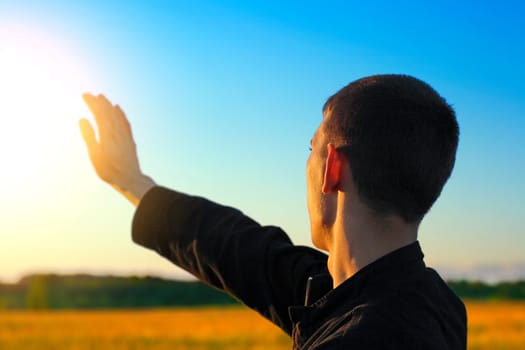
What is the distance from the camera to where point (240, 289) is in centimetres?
255

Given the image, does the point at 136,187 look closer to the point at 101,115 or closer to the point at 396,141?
the point at 101,115

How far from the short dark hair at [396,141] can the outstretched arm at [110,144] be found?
1103 mm

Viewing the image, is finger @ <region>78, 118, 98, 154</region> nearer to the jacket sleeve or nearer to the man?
the jacket sleeve

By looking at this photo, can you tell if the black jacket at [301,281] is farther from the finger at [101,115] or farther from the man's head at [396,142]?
the finger at [101,115]

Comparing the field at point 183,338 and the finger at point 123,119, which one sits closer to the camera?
the finger at point 123,119

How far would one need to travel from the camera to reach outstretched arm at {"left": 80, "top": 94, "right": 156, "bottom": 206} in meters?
2.66

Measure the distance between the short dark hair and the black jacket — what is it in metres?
0.14

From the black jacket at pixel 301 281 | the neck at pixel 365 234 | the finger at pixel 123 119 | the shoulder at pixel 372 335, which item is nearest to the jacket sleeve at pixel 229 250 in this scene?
the black jacket at pixel 301 281

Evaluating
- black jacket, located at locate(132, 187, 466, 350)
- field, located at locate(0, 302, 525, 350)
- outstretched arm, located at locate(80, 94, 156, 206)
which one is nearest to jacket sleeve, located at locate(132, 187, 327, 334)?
black jacket, located at locate(132, 187, 466, 350)

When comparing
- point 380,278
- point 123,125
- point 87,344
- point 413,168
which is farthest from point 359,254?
point 87,344

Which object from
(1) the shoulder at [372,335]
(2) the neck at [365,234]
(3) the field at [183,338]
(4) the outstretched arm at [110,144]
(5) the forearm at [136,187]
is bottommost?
(3) the field at [183,338]

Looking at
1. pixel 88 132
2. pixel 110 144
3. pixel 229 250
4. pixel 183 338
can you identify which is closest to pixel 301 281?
pixel 229 250

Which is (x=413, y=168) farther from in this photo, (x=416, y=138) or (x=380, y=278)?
(x=380, y=278)

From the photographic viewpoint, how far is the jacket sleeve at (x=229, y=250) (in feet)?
8.16
